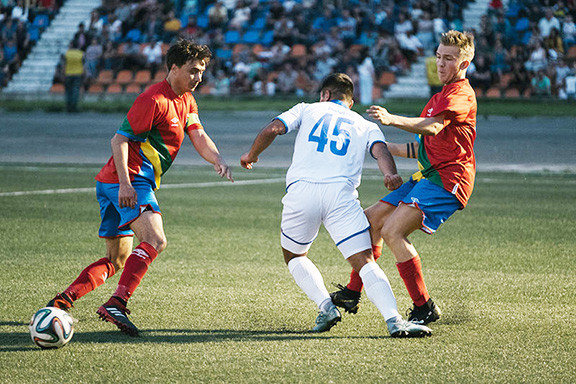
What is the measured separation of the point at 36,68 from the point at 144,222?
30877 mm

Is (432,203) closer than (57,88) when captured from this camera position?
Yes

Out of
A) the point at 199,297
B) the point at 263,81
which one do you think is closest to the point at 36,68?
the point at 263,81

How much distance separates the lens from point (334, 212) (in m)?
5.43

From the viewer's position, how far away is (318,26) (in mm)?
30703

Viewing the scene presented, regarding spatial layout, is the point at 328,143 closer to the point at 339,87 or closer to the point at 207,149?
the point at 339,87

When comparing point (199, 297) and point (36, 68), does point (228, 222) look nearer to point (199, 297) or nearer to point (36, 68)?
point (199, 297)

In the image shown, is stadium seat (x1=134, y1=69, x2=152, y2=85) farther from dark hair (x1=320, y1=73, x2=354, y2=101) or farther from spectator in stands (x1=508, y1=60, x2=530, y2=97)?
dark hair (x1=320, y1=73, x2=354, y2=101)

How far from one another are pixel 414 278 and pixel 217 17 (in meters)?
28.0

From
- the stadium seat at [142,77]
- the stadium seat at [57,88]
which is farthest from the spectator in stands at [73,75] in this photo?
the stadium seat at [57,88]

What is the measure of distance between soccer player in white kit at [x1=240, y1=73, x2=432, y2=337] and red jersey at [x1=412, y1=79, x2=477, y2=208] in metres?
0.49

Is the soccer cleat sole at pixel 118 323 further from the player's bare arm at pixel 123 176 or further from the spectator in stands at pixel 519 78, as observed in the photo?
the spectator in stands at pixel 519 78

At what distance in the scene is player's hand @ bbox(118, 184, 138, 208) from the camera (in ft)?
17.7

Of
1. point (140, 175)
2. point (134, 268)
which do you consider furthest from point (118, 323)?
point (140, 175)

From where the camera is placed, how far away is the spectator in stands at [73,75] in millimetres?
27547
